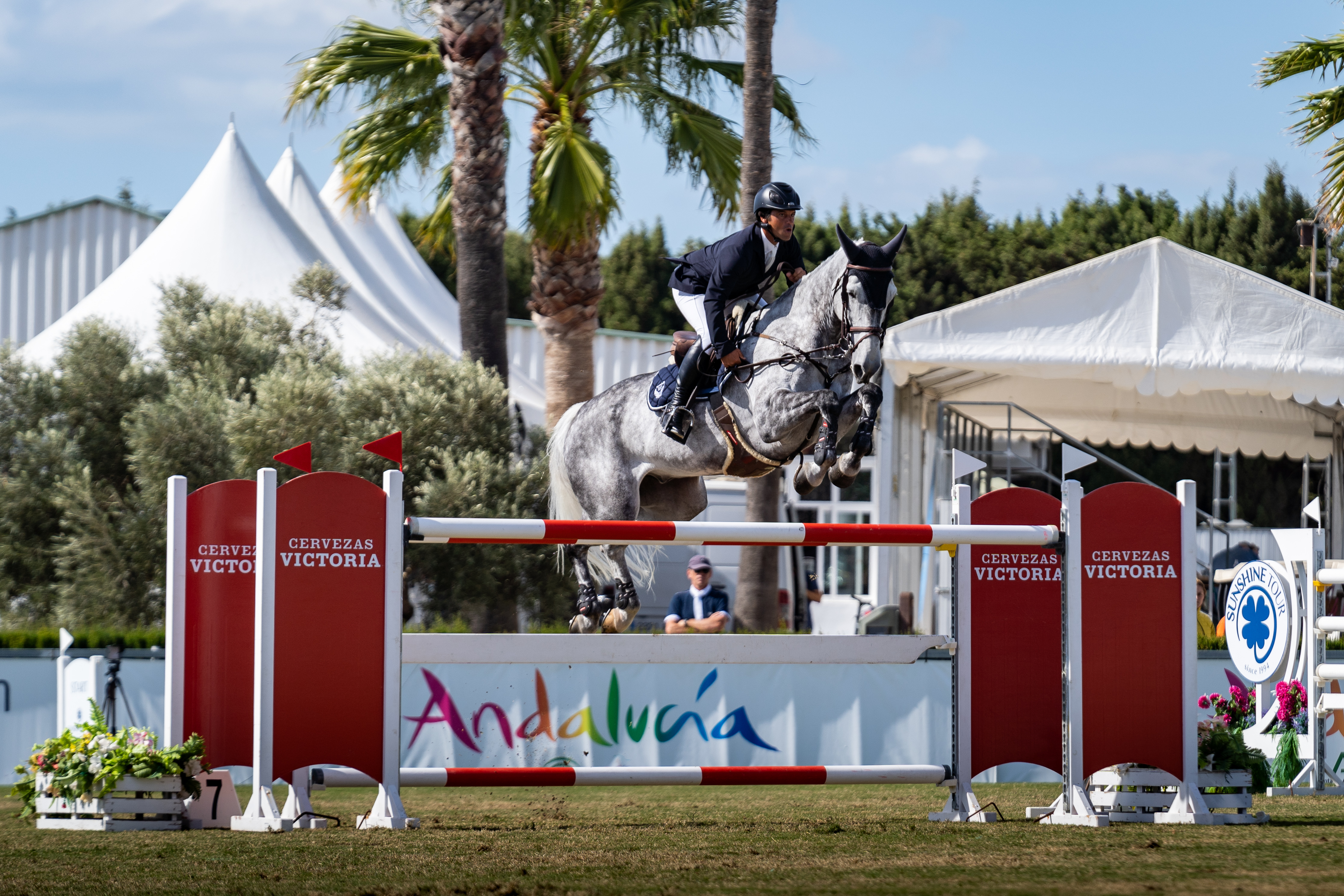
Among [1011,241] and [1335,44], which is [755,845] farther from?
[1011,241]

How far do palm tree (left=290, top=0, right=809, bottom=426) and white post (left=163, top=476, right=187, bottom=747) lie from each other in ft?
22.4

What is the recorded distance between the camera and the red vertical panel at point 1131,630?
18.0 ft

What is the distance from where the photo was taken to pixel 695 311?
622 centimetres


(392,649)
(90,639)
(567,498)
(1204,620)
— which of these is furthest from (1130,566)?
(90,639)

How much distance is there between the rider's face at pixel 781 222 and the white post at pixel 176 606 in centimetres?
254

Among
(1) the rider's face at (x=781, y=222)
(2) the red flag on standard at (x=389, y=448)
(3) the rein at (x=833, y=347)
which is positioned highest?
(1) the rider's face at (x=781, y=222)

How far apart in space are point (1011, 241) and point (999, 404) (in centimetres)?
1878

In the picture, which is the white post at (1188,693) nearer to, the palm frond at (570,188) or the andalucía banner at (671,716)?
the andalucía banner at (671,716)

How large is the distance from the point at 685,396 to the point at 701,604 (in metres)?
3.54

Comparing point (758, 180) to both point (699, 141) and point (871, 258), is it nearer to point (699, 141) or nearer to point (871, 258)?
point (699, 141)

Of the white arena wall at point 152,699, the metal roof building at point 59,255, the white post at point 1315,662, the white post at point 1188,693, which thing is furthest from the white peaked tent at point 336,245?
the white post at point 1188,693

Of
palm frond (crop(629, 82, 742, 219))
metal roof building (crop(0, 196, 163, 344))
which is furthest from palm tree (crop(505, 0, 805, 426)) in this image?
metal roof building (crop(0, 196, 163, 344))

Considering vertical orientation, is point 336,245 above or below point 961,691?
above

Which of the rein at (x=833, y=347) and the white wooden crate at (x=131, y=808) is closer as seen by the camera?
the white wooden crate at (x=131, y=808)
